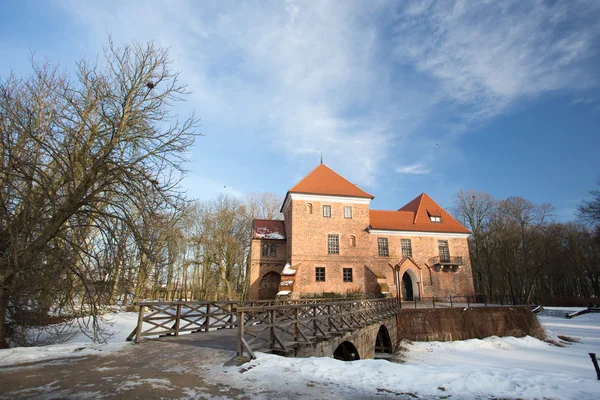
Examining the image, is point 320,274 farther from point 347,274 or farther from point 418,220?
point 418,220

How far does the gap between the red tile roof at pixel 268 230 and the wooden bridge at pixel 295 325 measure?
13518 millimetres

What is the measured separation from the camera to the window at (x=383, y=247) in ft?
96.2

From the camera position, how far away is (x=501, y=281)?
132ft

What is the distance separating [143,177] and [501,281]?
44.6 m

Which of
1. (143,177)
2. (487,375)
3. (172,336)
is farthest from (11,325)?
(487,375)

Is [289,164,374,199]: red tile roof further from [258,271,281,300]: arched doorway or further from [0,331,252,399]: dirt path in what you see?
[0,331,252,399]: dirt path

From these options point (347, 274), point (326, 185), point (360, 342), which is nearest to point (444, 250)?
point (347, 274)

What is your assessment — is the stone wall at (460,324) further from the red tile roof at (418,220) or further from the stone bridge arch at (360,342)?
the red tile roof at (418,220)

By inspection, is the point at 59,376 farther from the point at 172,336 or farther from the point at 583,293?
the point at 583,293

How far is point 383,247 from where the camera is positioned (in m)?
29.5

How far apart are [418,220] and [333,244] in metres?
9.63

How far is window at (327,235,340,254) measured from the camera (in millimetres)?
27881

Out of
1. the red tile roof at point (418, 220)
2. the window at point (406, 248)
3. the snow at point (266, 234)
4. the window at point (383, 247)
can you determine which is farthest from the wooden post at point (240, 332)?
the window at point (406, 248)

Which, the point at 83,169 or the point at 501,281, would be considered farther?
the point at 501,281
